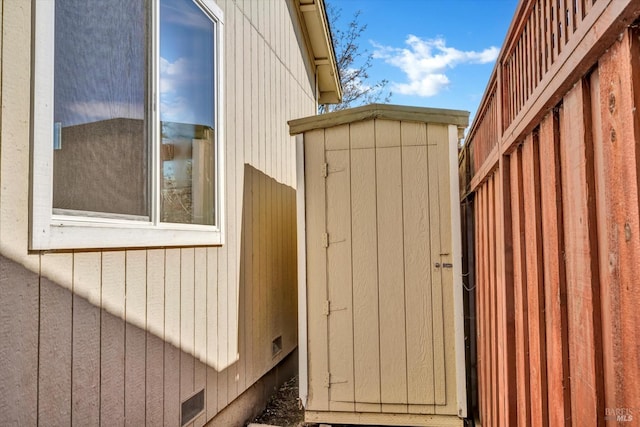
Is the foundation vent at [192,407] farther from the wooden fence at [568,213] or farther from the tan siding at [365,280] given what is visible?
the wooden fence at [568,213]

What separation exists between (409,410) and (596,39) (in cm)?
280

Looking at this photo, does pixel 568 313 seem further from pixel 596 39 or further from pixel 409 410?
pixel 409 410

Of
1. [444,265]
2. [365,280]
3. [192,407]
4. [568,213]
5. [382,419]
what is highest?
[568,213]

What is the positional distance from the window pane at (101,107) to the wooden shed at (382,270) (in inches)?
59.2

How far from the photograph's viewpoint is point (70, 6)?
1.56 m

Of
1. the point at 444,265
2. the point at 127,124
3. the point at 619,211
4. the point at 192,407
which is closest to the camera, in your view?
the point at 619,211

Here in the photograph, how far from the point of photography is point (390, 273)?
3141mm

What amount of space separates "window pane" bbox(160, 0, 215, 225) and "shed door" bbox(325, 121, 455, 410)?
996mm

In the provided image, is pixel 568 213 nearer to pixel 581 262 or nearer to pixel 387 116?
pixel 581 262

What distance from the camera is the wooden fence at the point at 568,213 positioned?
0.76 metres

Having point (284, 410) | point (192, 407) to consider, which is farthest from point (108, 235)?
point (284, 410)

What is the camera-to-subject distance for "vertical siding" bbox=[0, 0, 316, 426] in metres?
1.34

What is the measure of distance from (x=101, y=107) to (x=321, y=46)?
A: 4.89 m

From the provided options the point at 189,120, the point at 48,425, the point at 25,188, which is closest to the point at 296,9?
the point at 189,120
